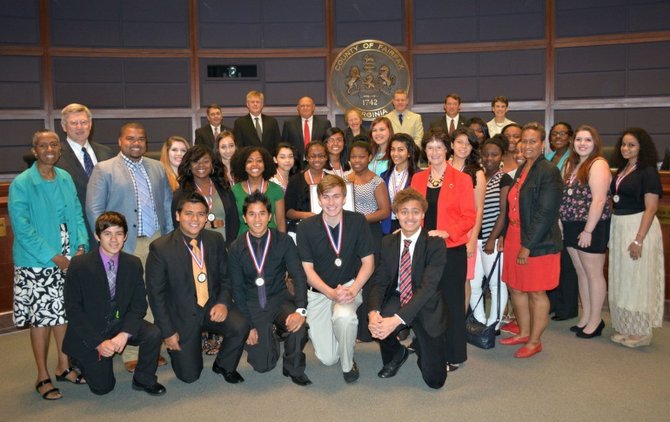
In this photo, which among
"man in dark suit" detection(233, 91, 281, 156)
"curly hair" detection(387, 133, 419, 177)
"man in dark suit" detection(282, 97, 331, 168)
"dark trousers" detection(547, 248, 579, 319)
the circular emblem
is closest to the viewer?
"curly hair" detection(387, 133, 419, 177)

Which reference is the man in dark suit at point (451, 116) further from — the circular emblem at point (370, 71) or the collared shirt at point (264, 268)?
the collared shirt at point (264, 268)

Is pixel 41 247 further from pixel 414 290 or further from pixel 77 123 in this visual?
pixel 414 290

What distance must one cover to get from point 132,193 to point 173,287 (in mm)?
702

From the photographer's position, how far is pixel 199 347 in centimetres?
368

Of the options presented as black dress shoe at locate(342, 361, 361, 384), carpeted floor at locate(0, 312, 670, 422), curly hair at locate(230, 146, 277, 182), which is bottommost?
carpeted floor at locate(0, 312, 670, 422)

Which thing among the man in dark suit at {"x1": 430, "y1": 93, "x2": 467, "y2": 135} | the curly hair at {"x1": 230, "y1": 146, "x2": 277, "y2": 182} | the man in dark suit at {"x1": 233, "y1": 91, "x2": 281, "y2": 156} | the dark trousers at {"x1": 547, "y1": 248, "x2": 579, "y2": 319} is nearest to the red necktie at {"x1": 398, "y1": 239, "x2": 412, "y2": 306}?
the curly hair at {"x1": 230, "y1": 146, "x2": 277, "y2": 182}

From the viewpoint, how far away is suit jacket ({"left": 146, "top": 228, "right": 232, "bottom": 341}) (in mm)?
3580

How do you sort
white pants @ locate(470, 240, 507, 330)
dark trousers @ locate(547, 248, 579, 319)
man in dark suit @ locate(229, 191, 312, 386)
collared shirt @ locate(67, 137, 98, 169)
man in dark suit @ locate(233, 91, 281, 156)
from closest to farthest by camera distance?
man in dark suit @ locate(229, 191, 312, 386)
collared shirt @ locate(67, 137, 98, 169)
white pants @ locate(470, 240, 507, 330)
dark trousers @ locate(547, 248, 579, 319)
man in dark suit @ locate(233, 91, 281, 156)

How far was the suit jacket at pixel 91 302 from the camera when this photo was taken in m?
3.36

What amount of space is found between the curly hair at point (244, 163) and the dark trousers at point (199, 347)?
1.12 meters

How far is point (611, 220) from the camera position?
4.29 meters

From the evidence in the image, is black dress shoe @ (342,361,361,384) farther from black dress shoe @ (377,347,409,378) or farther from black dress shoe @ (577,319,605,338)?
black dress shoe @ (577,319,605,338)

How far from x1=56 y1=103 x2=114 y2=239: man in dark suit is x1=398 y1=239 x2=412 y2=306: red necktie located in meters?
2.09

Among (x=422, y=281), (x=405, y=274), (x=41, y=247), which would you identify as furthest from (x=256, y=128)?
(x=422, y=281)
